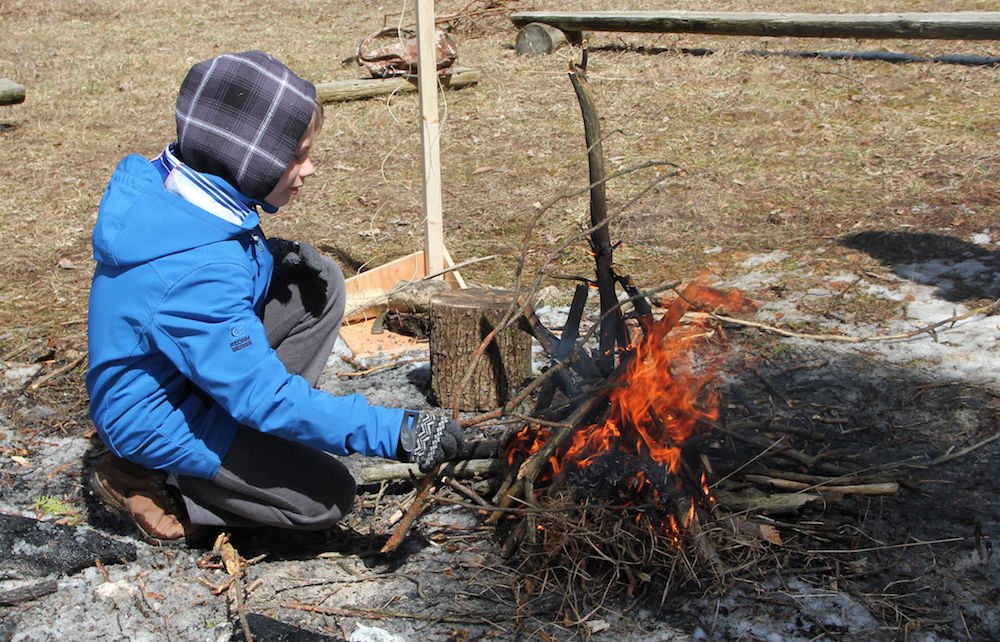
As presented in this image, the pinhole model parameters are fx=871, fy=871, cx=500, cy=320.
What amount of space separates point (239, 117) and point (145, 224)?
1.25 ft

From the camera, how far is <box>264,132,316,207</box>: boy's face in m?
2.50

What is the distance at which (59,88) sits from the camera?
8.83 meters

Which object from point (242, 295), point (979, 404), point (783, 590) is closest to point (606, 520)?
point (783, 590)

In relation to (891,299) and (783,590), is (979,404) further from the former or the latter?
(783,590)

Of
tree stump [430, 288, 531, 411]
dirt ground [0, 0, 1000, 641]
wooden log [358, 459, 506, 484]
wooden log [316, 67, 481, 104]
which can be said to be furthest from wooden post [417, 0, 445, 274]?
wooden log [316, 67, 481, 104]

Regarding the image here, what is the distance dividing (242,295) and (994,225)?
4418 mm

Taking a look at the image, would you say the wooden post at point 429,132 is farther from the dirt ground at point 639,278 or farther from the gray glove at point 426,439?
the gray glove at point 426,439

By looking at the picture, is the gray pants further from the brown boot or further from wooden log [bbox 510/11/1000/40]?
wooden log [bbox 510/11/1000/40]

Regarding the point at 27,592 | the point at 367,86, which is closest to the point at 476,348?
the point at 27,592

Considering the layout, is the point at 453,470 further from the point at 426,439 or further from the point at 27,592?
the point at 27,592

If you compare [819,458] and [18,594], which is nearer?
[18,594]

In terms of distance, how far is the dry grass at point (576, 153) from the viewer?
16.9 feet

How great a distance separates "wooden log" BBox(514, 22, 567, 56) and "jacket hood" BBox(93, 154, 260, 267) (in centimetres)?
762

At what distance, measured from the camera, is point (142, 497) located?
2768mm
